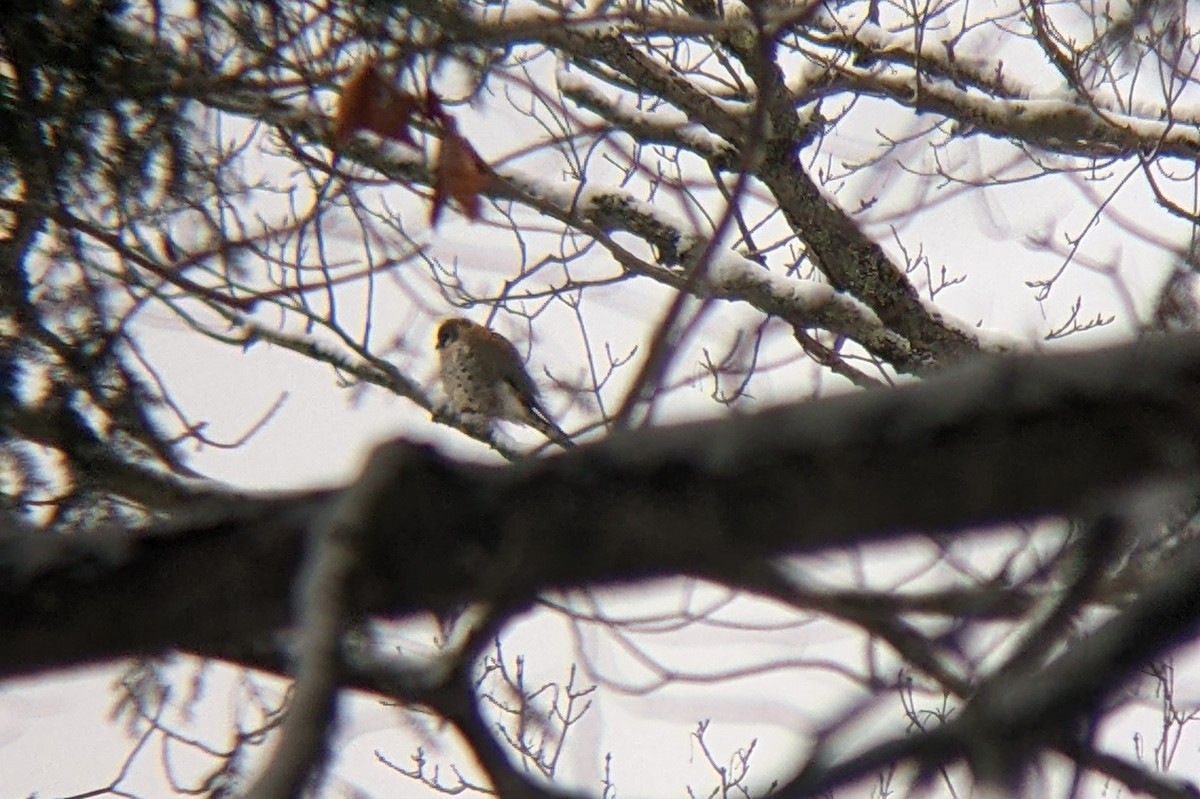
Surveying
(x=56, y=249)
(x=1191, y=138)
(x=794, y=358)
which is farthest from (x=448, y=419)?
(x=1191, y=138)

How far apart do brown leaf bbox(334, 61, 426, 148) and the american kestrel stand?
206 inches

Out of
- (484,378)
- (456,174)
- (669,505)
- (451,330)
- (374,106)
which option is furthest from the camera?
(451,330)

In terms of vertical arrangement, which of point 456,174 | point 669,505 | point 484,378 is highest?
point 484,378

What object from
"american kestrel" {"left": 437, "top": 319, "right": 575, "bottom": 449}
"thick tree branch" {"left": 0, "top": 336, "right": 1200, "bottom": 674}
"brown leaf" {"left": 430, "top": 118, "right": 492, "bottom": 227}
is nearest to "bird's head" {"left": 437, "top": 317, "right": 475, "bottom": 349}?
"american kestrel" {"left": 437, "top": 319, "right": 575, "bottom": 449}

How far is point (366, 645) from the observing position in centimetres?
93

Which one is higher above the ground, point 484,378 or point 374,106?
point 484,378

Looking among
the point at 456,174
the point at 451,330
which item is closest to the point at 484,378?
the point at 451,330

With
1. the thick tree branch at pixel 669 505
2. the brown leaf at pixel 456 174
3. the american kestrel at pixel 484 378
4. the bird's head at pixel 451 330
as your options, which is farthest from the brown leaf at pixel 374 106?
the bird's head at pixel 451 330

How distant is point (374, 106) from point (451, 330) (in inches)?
248

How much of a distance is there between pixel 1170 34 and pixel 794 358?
4.66ft

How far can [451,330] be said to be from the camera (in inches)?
326

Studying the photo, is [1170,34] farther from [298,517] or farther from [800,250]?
[298,517]

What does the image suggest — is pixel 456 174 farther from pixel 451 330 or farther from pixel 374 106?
pixel 451 330

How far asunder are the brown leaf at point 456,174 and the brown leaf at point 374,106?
3.9 inches
